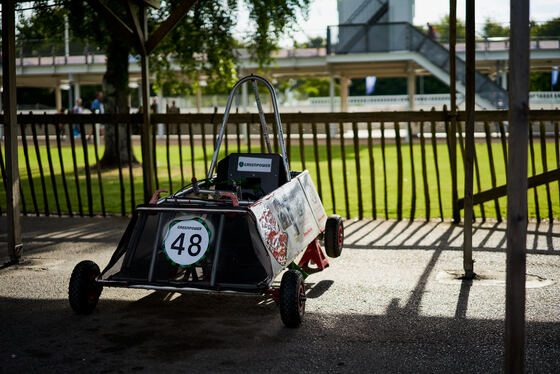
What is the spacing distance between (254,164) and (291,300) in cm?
222

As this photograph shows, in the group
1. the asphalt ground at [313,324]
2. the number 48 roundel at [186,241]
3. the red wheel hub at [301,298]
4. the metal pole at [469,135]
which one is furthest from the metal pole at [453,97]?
the number 48 roundel at [186,241]

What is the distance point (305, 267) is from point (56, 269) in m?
2.63

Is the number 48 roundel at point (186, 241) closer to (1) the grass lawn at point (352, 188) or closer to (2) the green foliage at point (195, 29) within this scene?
(1) the grass lawn at point (352, 188)

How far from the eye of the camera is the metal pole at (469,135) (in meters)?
6.33

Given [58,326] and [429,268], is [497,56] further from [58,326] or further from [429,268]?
[58,326]

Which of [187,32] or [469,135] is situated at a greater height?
[187,32]

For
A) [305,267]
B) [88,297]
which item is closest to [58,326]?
[88,297]

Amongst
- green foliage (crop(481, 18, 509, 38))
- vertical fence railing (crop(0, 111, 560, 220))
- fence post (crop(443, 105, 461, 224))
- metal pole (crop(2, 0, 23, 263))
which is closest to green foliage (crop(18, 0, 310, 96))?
vertical fence railing (crop(0, 111, 560, 220))

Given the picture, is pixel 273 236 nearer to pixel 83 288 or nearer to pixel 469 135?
pixel 83 288

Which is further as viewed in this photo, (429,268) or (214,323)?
(429,268)

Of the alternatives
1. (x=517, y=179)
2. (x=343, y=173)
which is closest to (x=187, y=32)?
(x=343, y=173)

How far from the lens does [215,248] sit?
540 centimetres

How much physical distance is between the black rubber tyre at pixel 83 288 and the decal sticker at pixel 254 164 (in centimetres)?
205

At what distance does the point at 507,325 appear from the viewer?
150 inches
